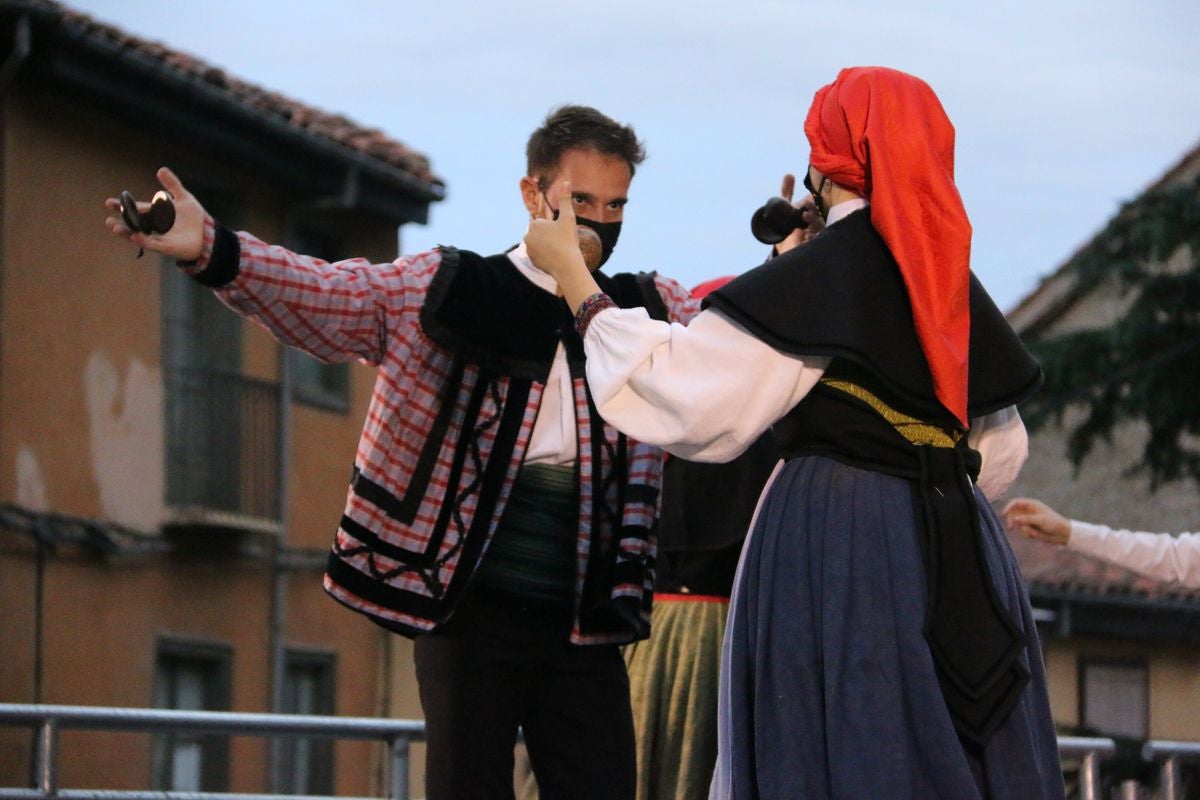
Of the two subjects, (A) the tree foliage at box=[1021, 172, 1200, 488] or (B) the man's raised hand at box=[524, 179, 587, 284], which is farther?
(A) the tree foliage at box=[1021, 172, 1200, 488]

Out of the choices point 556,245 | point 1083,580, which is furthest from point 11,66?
point 1083,580

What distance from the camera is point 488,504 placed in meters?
4.71

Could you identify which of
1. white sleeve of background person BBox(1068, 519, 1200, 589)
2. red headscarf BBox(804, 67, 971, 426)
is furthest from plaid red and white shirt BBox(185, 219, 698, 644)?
white sleeve of background person BBox(1068, 519, 1200, 589)

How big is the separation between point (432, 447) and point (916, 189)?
3.62ft

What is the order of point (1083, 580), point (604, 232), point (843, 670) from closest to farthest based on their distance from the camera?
point (843, 670) < point (604, 232) < point (1083, 580)

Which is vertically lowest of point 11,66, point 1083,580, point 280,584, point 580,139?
point 280,584

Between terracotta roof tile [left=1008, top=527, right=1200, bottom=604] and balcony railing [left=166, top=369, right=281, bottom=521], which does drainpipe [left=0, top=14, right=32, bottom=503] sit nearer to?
balcony railing [left=166, top=369, right=281, bottom=521]

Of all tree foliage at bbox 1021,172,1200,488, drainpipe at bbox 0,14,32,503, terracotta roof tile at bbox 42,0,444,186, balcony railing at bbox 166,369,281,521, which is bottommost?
balcony railing at bbox 166,369,281,521

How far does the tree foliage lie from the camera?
19031 millimetres

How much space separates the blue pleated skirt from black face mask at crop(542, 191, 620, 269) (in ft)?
2.60

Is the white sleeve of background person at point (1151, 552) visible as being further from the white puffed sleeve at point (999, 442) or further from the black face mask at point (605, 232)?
the black face mask at point (605, 232)

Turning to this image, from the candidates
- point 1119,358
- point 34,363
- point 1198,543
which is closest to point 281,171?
point 34,363

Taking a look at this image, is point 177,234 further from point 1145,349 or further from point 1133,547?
point 1145,349

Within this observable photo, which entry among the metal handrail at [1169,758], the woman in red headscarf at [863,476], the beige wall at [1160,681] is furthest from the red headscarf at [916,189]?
the beige wall at [1160,681]
